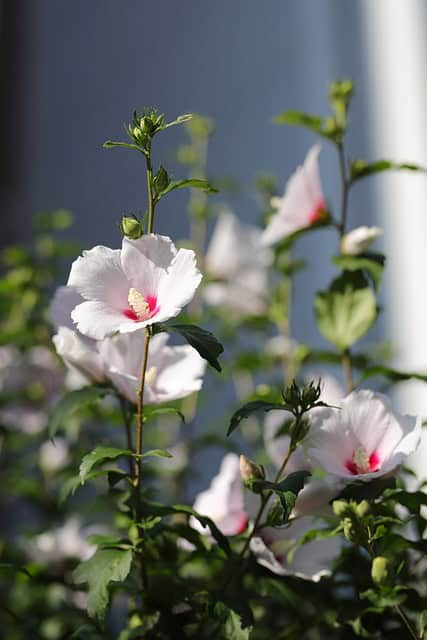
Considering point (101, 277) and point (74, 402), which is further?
point (74, 402)

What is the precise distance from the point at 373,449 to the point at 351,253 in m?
0.19

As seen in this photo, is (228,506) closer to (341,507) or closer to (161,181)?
(341,507)

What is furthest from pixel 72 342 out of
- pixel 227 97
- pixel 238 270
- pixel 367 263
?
pixel 227 97

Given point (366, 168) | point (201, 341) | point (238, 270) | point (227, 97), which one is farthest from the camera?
point (227, 97)

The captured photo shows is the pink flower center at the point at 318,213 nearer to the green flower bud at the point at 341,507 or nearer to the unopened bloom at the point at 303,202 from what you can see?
the unopened bloom at the point at 303,202

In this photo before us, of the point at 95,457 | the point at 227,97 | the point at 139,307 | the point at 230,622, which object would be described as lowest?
the point at 230,622

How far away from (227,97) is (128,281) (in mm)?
1321

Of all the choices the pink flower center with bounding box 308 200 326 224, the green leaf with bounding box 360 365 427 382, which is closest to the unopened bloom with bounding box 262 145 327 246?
the pink flower center with bounding box 308 200 326 224

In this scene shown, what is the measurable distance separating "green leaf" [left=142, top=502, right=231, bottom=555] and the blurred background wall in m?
0.52

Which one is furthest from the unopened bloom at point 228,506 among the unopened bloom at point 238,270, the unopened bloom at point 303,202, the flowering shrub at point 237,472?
the unopened bloom at point 238,270

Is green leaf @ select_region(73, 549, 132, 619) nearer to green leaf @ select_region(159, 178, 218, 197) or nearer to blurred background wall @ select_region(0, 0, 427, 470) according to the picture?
green leaf @ select_region(159, 178, 218, 197)

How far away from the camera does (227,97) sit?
1.75 m

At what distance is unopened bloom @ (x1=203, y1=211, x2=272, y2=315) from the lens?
3.48 ft

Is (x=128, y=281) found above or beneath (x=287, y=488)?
Answer: above
